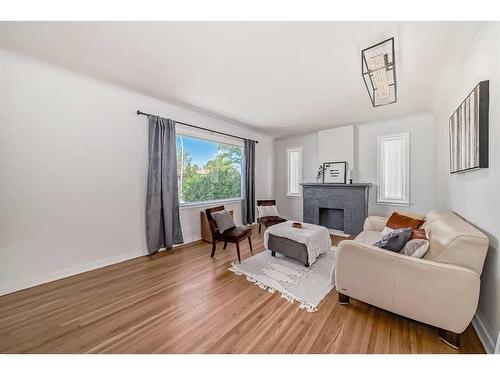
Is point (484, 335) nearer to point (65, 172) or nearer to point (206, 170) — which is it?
point (206, 170)

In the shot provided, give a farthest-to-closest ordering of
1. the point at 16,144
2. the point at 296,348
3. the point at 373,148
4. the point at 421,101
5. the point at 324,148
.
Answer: the point at 324,148
the point at 373,148
the point at 421,101
the point at 16,144
the point at 296,348

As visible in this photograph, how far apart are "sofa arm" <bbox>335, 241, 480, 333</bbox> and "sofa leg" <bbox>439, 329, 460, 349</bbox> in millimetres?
77

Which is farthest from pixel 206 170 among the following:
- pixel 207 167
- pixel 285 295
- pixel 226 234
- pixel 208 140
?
pixel 285 295

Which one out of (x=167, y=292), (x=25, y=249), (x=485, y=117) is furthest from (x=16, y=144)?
(x=485, y=117)

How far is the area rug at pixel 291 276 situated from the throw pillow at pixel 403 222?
956 mm

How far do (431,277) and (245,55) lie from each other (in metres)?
2.47

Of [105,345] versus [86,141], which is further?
[86,141]

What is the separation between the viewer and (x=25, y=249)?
2131 mm

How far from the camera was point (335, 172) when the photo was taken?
4.52 meters

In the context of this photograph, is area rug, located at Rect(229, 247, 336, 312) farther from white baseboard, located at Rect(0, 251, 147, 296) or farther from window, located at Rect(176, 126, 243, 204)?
window, located at Rect(176, 126, 243, 204)

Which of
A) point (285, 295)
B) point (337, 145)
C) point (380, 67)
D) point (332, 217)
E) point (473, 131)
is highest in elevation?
point (380, 67)

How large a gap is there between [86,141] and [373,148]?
16.6ft
